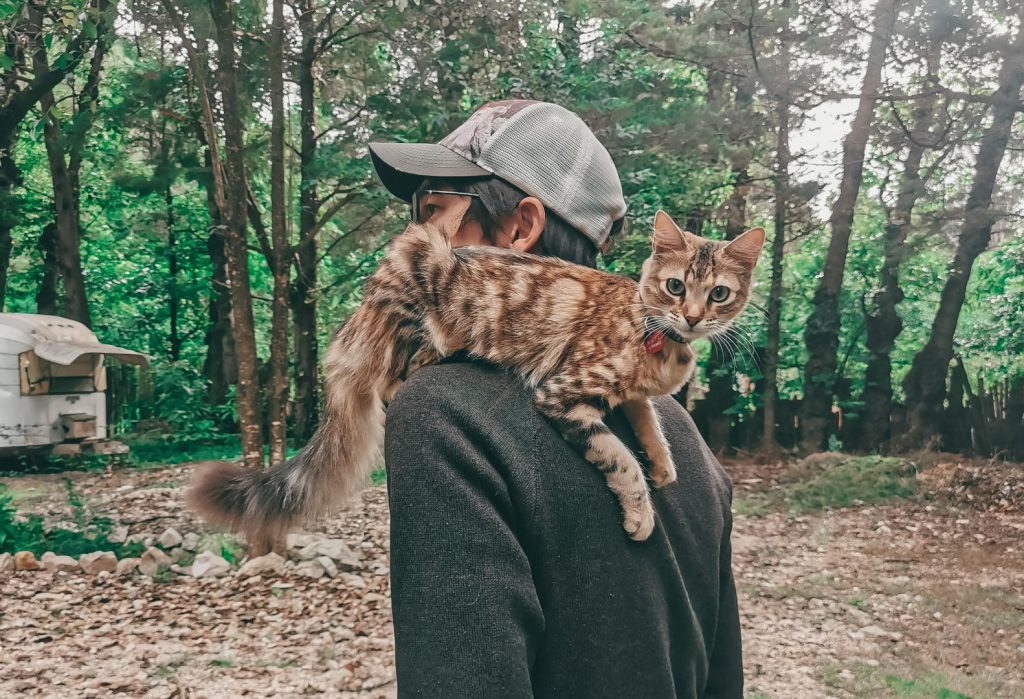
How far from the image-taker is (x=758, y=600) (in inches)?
129

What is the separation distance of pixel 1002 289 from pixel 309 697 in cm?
332

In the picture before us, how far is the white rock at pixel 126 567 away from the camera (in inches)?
126

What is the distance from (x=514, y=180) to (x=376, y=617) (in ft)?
9.02

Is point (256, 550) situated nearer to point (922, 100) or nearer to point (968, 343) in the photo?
point (968, 343)

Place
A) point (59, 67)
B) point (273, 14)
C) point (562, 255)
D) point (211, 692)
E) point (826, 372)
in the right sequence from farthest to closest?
point (826, 372)
point (273, 14)
point (59, 67)
point (211, 692)
point (562, 255)

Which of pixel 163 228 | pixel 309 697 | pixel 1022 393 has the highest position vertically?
pixel 163 228

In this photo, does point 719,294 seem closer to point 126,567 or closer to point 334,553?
point 334,553

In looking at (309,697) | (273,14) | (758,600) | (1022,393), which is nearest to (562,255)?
(309,697)

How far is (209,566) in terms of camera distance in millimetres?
Result: 3332

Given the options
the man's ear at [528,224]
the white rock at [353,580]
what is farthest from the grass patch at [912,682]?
the man's ear at [528,224]

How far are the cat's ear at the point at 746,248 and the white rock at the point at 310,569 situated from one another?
292cm

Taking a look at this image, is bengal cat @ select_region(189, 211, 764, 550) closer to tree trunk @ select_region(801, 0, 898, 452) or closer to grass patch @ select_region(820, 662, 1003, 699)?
grass patch @ select_region(820, 662, 1003, 699)

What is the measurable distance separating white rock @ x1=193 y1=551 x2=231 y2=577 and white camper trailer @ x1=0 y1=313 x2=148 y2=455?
0.78 metres

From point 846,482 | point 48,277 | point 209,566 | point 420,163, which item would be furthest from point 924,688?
point 48,277
